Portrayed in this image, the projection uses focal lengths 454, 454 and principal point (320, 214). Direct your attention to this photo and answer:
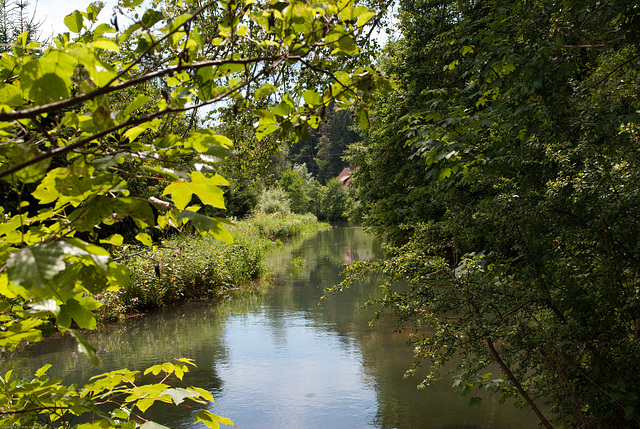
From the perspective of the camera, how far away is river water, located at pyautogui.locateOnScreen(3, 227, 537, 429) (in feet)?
16.8

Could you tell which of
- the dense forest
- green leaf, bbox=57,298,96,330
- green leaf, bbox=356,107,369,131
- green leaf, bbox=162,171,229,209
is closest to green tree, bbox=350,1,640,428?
the dense forest

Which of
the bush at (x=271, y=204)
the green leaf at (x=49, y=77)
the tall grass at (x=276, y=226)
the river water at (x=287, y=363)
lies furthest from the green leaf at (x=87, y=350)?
the bush at (x=271, y=204)

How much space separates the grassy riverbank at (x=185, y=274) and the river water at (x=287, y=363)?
1.32 ft

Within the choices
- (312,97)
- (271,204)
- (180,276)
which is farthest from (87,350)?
(271,204)

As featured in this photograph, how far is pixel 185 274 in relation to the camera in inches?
404

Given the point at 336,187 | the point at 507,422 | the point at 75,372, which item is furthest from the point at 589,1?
the point at 336,187

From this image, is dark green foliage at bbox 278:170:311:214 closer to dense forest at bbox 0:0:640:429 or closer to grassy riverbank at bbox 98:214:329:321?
grassy riverbank at bbox 98:214:329:321

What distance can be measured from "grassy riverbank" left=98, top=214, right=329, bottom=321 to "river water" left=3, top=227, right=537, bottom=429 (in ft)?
1.32

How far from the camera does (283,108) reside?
1.35 metres

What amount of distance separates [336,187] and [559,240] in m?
46.0

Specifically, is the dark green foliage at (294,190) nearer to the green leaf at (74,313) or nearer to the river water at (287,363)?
the river water at (287,363)

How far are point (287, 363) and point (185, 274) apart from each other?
443cm

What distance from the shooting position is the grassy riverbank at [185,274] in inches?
354

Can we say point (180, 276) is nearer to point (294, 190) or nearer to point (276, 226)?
point (276, 226)
